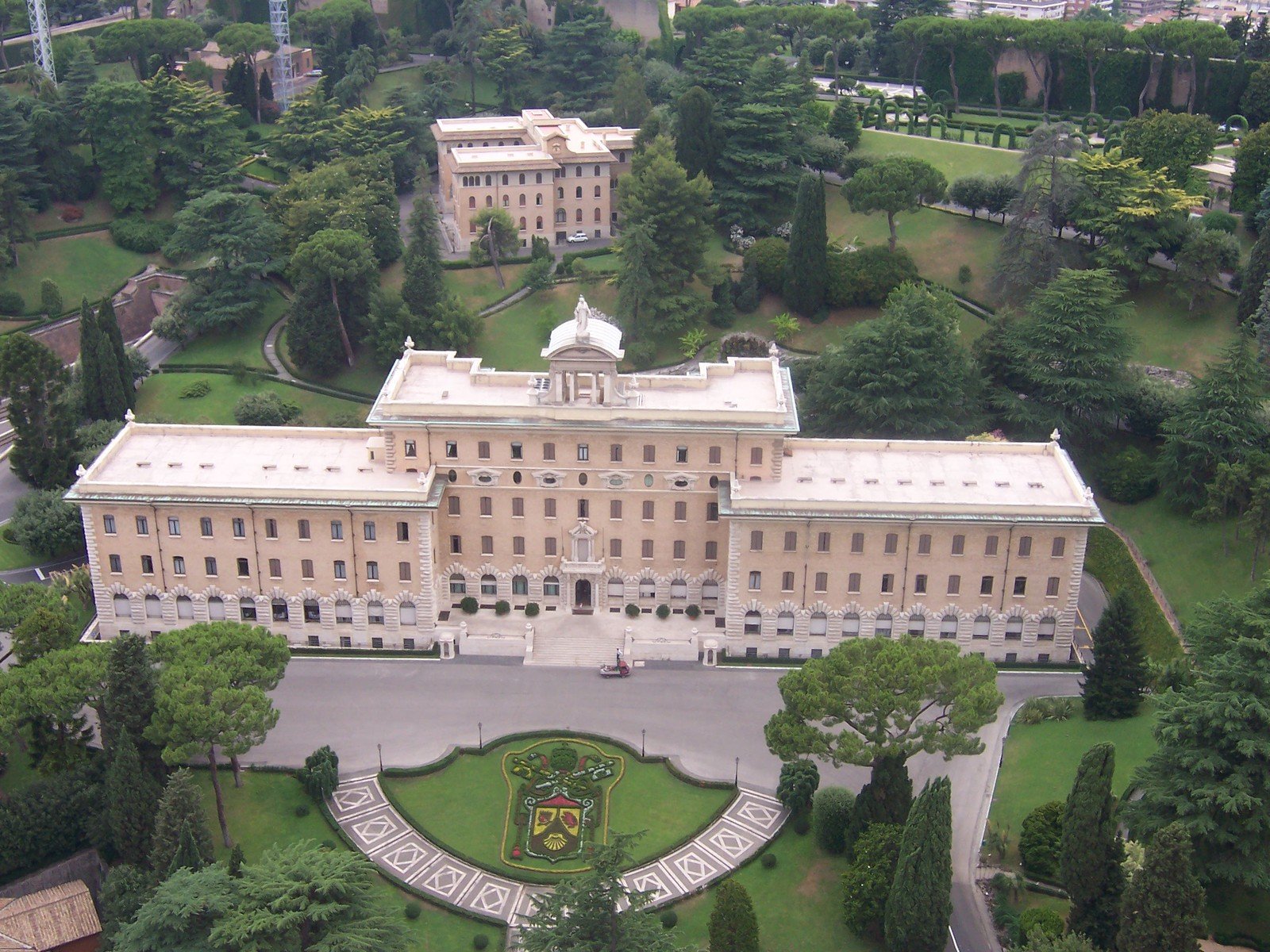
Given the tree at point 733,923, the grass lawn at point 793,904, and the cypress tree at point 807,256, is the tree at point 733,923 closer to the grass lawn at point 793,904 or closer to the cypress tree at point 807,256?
the grass lawn at point 793,904

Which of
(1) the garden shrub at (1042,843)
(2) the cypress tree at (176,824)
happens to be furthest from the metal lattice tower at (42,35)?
(1) the garden shrub at (1042,843)

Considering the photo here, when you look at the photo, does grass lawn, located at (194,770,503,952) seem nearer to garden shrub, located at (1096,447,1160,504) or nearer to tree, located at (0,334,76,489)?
tree, located at (0,334,76,489)

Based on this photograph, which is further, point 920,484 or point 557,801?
point 920,484

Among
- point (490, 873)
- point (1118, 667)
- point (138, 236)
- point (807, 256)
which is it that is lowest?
point (490, 873)

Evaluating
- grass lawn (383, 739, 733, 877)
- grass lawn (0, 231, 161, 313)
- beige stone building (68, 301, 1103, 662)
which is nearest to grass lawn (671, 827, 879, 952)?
grass lawn (383, 739, 733, 877)

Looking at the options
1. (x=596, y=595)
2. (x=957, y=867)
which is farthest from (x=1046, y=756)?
(x=596, y=595)

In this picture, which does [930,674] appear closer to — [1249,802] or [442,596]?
[1249,802]

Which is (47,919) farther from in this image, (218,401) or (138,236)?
(138,236)

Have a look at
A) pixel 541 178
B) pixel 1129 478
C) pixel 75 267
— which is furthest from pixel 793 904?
pixel 75 267
